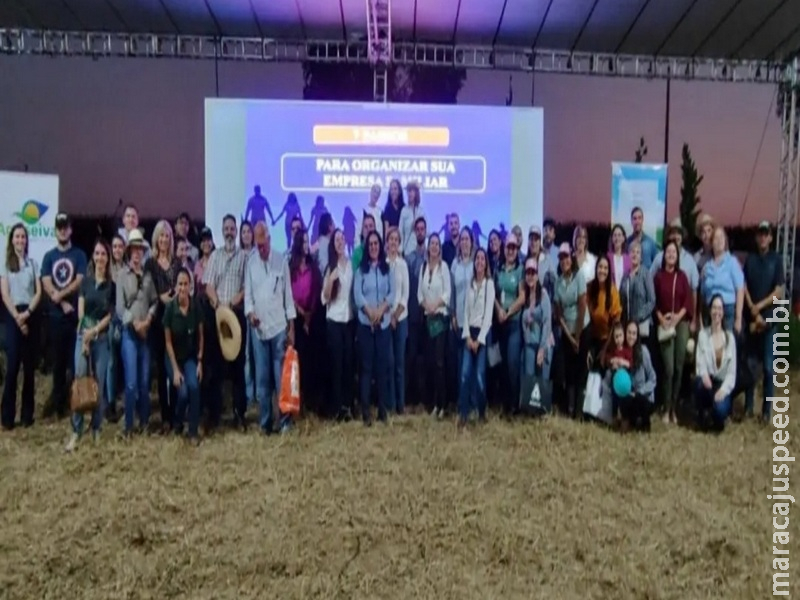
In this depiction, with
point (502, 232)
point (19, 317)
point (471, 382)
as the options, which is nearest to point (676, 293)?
point (502, 232)

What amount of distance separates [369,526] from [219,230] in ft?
10.9

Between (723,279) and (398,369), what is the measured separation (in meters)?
2.36

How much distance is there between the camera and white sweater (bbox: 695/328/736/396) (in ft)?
16.9

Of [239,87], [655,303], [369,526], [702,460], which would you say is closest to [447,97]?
[239,87]

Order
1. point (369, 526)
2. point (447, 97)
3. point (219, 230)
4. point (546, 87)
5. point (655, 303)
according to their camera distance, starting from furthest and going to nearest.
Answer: point (546, 87), point (447, 97), point (219, 230), point (655, 303), point (369, 526)

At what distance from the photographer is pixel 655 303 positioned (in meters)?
5.27

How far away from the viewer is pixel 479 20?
21.1ft

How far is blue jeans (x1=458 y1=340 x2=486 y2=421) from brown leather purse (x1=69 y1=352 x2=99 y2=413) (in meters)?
2.38

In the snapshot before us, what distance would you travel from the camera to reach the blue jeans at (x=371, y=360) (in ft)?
17.0

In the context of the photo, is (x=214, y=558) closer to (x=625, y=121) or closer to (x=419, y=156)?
(x=419, y=156)

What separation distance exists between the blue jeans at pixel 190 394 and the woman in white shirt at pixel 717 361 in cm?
337

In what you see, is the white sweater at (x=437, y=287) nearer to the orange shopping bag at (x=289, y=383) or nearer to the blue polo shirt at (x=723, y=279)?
the orange shopping bag at (x=289, y=383)

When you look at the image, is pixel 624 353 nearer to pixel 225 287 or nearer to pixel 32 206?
pixel 225 287

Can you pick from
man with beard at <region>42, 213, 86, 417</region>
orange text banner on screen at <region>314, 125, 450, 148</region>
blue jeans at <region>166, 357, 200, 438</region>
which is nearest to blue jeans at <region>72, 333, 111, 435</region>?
blue jeans at <region>166, 357, 200, 438</region>
